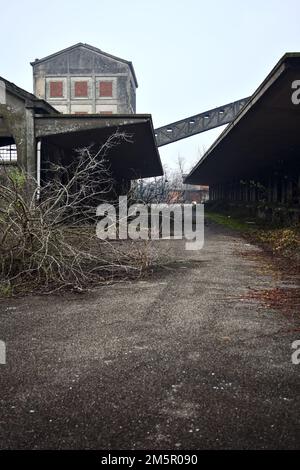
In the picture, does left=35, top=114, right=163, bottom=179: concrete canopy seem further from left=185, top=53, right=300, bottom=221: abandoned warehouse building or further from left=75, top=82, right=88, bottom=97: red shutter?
left=75, top=82, right=88, bottom=97: red shutter

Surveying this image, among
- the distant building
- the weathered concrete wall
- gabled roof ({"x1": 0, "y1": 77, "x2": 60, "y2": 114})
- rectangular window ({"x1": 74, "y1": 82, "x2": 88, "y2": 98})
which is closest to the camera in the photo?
gabled roof ({"x1": 0, "y1": 77, "x2": 60, "y2": 114})

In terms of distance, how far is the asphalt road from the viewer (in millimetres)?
2740

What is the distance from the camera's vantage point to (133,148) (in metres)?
18.5

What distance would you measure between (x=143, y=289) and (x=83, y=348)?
8.71 feet

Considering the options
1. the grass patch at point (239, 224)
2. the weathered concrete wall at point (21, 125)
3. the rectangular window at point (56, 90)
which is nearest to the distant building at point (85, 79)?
the rectangular window at point (56, 90)

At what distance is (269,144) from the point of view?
54.5 feet

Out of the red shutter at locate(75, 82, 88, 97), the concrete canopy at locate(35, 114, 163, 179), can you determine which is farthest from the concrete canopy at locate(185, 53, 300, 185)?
the red shutter at locate(75, 82, 88, 97)

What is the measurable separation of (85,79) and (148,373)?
43143mm

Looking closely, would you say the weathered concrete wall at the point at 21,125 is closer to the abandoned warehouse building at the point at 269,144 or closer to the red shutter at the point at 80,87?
the abandoned warehouse building at the point at 269,144

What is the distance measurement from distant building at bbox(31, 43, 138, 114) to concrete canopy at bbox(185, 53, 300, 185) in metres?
21.3

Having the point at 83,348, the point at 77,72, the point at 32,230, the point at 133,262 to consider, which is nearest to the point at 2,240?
the point at 32,230

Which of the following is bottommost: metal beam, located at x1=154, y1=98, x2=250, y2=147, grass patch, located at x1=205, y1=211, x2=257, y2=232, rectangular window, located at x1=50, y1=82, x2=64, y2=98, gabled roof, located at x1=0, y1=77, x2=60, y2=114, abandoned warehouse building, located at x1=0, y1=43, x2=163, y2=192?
grass patch, located at x1=205, y1=211, x2=257, y2=232
